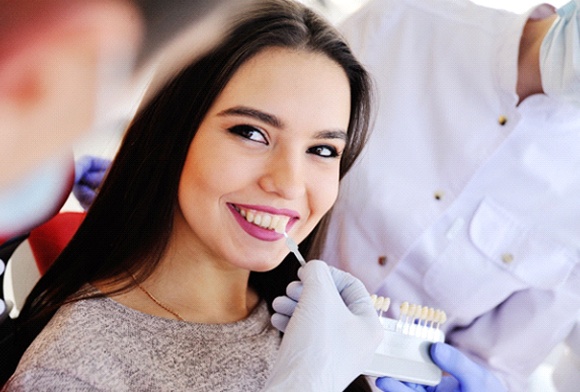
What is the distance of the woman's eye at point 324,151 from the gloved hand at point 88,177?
265 millimetres

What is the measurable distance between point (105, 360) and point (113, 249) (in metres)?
0.15

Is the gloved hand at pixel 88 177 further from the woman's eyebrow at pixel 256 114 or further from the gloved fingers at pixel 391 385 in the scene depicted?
the gloved fingers at pixel 391 385

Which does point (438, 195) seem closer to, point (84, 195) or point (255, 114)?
point (255, 114)

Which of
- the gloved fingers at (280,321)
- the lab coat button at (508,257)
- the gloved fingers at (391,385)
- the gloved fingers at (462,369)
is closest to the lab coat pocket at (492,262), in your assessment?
the lab coat button at (508,257)

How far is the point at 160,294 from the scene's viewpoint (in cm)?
93

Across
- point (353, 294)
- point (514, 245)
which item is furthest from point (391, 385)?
point (514, 245)

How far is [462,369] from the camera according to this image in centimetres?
104

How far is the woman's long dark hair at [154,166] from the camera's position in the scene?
818 millimetres

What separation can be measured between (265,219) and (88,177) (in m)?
0.23

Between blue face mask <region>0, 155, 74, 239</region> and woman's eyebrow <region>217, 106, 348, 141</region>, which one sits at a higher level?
woman's eyebrow <region>217, 106, 348, 141</region>

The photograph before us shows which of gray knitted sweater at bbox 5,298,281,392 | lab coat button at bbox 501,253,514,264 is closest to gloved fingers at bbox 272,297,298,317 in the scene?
gray knitted sweater at bbox 5,298,281,392

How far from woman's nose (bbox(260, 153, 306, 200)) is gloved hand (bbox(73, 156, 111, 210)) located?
192mm

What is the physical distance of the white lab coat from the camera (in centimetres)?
115

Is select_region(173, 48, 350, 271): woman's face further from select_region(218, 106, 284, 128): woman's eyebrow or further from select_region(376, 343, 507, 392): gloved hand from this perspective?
select_region(376, 343, 507, 392): gloved hand
